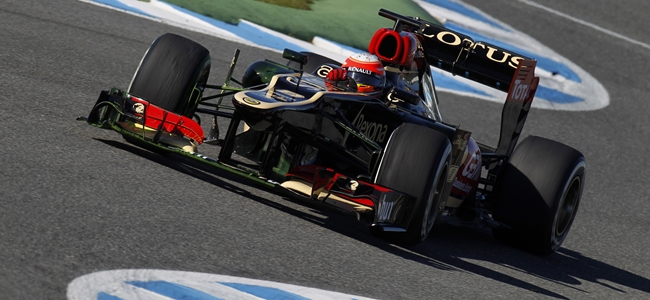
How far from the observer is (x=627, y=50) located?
16.1 meters

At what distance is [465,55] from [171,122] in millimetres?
2725

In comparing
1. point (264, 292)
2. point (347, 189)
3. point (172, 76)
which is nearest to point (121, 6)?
point (172, 76)

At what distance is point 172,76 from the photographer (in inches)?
247

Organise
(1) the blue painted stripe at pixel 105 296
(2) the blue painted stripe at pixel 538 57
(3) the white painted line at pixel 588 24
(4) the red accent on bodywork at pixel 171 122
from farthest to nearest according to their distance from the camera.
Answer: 1. (3) the white painted line at pixel 588 24
2. (2) the blue painted stripe at pixel 538 57
3. (4) the red accent on bodywork at pixel 171 122
4. (1) the blue painted stripe at pixel 105 296

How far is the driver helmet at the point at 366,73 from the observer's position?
21.6ft

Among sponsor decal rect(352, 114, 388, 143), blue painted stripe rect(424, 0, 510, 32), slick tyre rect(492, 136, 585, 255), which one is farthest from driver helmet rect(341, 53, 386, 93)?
blue painted stripe rect(424, 0, 510, 32)

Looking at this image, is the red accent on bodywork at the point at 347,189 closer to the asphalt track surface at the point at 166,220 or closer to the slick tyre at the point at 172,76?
the asphalt track surface at the point at 166,220

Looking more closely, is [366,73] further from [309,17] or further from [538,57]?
[538,57]

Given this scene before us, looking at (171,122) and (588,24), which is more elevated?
(588,24)

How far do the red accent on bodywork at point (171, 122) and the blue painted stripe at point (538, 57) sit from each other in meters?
8.96

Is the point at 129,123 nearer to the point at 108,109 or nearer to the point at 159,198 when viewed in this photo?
the point at 108,109

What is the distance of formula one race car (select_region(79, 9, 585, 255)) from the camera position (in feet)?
18.5

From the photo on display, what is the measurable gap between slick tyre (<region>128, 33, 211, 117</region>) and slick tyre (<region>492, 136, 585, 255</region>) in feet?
7.66

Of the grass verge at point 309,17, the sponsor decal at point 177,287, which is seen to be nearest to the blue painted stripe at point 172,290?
the sponsor decal at point 177,287
